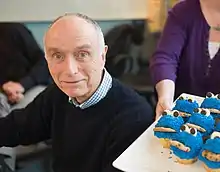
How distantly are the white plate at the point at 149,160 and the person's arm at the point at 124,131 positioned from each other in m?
0.11

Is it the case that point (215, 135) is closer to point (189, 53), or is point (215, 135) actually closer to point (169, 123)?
point (169, 123)

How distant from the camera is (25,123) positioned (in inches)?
55.9

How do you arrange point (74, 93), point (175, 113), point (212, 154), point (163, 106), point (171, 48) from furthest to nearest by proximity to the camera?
point (171, 48)
point (163, 106)
point (74, 93)
point (175, 113)
point (212, 154)

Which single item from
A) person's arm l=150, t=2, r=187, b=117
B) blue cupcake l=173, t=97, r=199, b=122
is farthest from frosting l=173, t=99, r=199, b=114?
person's arm l=150, t=2, r=187, b=117

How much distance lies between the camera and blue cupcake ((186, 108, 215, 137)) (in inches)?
42.6

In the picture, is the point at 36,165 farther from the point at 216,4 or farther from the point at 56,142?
the point at 216,4

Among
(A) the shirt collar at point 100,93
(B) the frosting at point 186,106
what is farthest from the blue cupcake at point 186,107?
(A) the shirt collar at point 100,93

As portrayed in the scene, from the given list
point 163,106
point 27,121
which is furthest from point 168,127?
point 27,121

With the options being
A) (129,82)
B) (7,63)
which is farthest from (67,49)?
(129,82)

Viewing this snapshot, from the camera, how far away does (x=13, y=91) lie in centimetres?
199

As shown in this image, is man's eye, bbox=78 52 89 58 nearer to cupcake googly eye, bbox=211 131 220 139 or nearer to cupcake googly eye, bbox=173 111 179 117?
cupcake googly eye, bbox=173 111 179 117

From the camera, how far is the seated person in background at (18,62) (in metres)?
2.00

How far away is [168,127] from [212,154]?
13 cm

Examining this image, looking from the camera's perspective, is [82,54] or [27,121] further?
[27,121]
